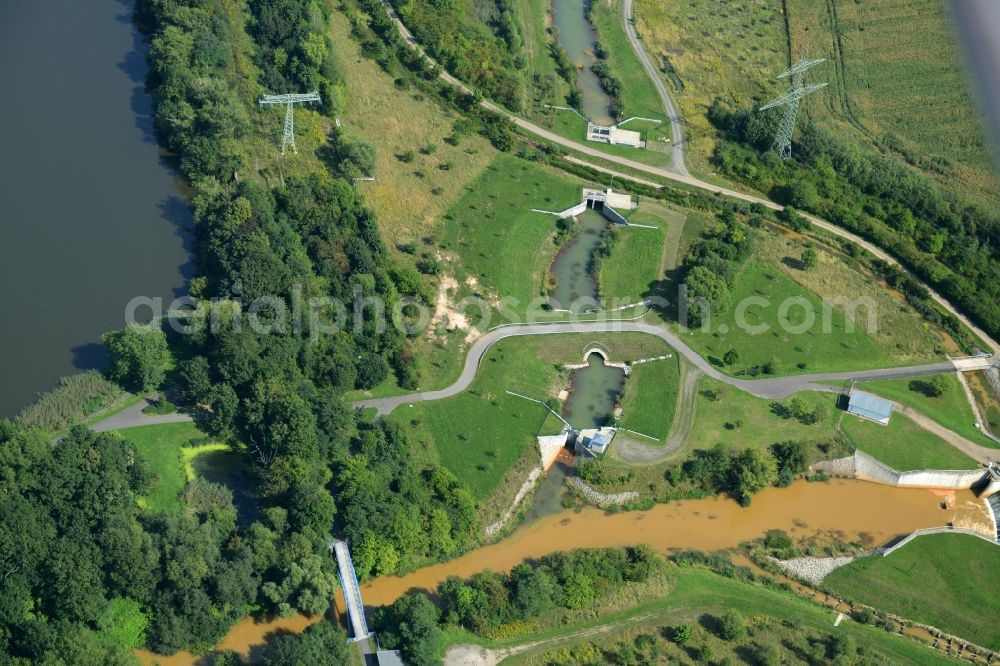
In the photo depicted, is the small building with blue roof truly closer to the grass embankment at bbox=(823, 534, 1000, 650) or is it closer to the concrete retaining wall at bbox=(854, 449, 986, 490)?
the concrete retaining wall at bbox=(854, 449, 986, 490)

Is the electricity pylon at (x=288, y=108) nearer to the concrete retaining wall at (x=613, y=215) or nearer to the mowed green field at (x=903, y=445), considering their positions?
the concrete retaining wall at (x=613, y=215)

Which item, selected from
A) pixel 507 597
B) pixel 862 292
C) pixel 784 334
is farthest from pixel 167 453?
pixel 862 292

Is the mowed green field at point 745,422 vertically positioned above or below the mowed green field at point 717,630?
above

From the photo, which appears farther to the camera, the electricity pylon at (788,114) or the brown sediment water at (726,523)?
the electricity pylon at (788,114)

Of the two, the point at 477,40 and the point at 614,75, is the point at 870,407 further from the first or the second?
the point at 477,40

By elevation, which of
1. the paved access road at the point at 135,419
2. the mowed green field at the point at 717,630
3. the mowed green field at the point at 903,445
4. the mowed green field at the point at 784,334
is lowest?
the mowed green field at the point at 717,630

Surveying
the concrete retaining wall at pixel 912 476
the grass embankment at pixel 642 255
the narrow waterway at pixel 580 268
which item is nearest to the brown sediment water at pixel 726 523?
the concrete retaining wall at pixel 912 476

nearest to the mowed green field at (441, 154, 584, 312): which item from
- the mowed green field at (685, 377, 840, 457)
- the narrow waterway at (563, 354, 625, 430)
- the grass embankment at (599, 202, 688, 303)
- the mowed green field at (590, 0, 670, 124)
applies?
the grass embankment at (599, 202, 688, 303)

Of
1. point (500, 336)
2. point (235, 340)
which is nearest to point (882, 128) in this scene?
point (500, 336)
